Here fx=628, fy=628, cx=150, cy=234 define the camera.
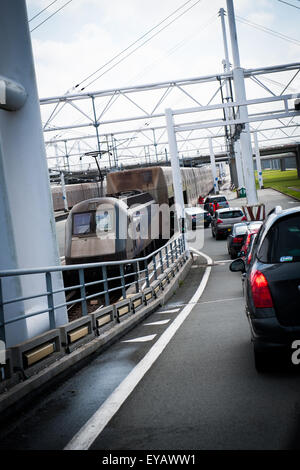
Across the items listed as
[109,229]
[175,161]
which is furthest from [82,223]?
[175,161]

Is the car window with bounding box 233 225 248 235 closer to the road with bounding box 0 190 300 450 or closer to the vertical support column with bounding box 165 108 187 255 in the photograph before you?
the vertical support column with bounding box 165 108 187 255

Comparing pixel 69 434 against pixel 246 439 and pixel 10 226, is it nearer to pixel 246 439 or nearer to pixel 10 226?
pixel 246 439

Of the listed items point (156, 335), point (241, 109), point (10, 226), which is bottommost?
point (156, 335)

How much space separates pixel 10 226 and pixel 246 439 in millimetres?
4405

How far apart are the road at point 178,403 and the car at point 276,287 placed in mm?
454

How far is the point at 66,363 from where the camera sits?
23.8 ft

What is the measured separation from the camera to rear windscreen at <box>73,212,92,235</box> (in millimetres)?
22141

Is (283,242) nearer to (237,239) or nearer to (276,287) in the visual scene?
(276,287)

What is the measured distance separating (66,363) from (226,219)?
28327 millimetres

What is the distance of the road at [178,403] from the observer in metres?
4.37

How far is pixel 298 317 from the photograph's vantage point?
18.4ft

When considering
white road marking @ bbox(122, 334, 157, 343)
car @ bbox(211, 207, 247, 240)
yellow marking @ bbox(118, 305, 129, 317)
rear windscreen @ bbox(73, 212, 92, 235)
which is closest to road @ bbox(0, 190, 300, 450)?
white road marking @ bbox(122, 334, 157, 343)

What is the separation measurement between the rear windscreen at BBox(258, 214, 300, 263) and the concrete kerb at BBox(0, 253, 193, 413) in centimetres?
253
